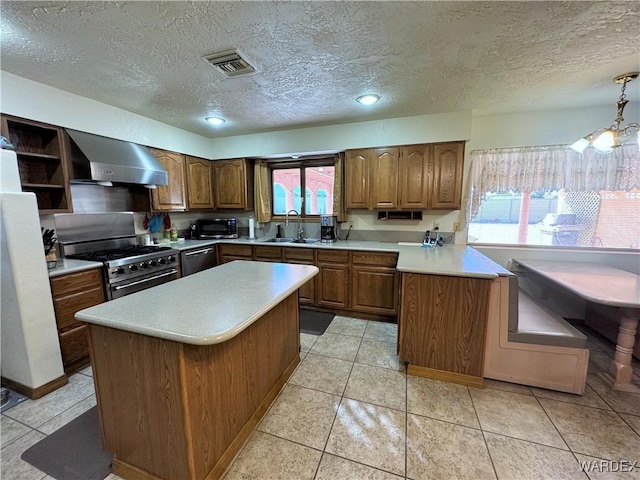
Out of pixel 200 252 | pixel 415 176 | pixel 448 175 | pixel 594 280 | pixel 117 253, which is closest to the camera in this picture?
pixel 594 280

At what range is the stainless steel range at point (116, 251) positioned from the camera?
100 inches

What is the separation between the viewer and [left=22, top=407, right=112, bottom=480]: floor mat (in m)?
1.39

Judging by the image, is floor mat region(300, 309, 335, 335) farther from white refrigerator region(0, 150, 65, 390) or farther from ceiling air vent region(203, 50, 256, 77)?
ceiling air vent region(203, 50, 256, 77)

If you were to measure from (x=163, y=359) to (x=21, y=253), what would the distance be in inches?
63.9

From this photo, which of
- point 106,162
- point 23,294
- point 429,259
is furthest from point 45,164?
point 429,259

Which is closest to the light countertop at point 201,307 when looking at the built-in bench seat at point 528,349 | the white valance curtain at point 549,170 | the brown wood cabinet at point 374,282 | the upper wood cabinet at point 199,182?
the brown wood cabinet at point 374,282

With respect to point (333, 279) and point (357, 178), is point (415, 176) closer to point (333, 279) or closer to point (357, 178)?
point (357, 178)

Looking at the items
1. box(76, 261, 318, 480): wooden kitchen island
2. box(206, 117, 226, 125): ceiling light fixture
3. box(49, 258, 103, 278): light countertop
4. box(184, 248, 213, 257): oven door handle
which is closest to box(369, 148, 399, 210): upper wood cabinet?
box(206, 117, 226, 125): ceiling light fixture

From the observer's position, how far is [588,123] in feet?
9.55

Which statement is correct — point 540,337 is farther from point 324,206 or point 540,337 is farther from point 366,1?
point 324,206

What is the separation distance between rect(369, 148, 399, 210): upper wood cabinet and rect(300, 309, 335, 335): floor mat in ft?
5.19

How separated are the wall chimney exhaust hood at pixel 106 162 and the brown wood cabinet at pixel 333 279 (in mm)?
2224

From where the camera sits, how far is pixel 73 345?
7.34ft

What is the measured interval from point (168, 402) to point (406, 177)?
3120 mm
